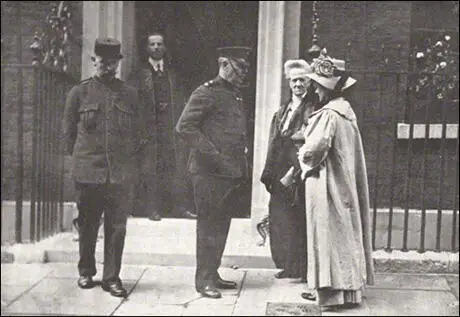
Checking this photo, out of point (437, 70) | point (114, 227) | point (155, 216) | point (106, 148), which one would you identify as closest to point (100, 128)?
point (106, 148)

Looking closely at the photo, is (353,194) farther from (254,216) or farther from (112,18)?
(112,18)

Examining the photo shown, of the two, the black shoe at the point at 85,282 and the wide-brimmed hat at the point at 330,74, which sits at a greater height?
the wide-brimmed hat at the point at 330,74

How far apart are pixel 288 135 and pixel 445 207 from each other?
2.26m

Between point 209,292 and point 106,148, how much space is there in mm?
1439

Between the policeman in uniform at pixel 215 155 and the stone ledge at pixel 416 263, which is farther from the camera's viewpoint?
the stone ledge at pixel 416 263

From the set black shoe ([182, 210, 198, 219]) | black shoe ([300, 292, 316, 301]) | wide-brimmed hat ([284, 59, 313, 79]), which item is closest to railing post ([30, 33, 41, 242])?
black shoe ([182, 210, 198, 219])

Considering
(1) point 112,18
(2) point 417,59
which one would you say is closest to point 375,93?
(2) point 417,59

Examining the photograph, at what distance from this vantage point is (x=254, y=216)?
7543 millimetres

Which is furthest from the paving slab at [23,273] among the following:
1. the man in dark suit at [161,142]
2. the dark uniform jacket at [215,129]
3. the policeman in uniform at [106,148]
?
the dark uniform jacket at [215,129]

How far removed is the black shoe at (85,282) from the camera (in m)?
5.91

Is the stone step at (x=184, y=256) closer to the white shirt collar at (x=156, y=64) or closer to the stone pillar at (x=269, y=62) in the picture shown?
the stone pillar at (x=269, y=62)

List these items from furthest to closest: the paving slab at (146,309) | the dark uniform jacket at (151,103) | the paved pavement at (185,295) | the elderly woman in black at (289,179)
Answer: the dark uniform jacket at (151,103), the elderly woman in black at (289,179), the paved pavement at (185,295), the paving slab at (146,309)

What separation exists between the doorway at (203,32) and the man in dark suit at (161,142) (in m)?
0.15

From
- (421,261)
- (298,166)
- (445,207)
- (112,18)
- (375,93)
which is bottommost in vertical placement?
(421,261)
